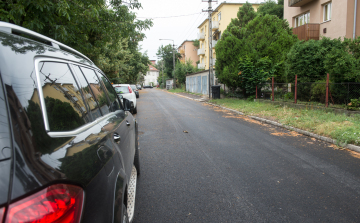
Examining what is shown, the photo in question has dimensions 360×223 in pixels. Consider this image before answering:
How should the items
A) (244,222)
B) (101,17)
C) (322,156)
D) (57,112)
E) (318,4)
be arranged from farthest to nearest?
1. (318,4)
2. (101,17)
3. (322,156)
4. (244,222)
5. (57,112)

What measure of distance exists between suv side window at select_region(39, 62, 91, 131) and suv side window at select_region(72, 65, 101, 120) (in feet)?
0.39

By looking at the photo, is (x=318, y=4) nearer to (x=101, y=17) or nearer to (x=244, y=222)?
(x=101, y=17)

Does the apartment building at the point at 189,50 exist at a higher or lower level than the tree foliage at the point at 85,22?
higher

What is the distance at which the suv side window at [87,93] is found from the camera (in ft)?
6.89

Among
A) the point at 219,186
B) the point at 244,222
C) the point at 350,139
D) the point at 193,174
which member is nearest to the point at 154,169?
the point at 193,174

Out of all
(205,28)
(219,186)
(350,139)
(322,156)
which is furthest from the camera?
(205,28)

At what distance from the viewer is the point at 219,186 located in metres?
3.97

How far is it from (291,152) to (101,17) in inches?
262

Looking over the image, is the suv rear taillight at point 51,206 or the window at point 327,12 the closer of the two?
→ the suv rear taillight at point 51,206

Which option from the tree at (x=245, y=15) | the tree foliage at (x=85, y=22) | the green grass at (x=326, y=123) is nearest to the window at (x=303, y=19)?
the tree at (x=245, y=15)

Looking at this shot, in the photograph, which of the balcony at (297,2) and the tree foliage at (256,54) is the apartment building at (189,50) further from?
the tree foliage at (256,54)

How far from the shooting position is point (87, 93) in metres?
2.21

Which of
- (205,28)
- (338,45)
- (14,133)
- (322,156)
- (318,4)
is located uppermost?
(205,28)

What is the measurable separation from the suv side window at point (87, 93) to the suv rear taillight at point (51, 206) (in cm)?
99
